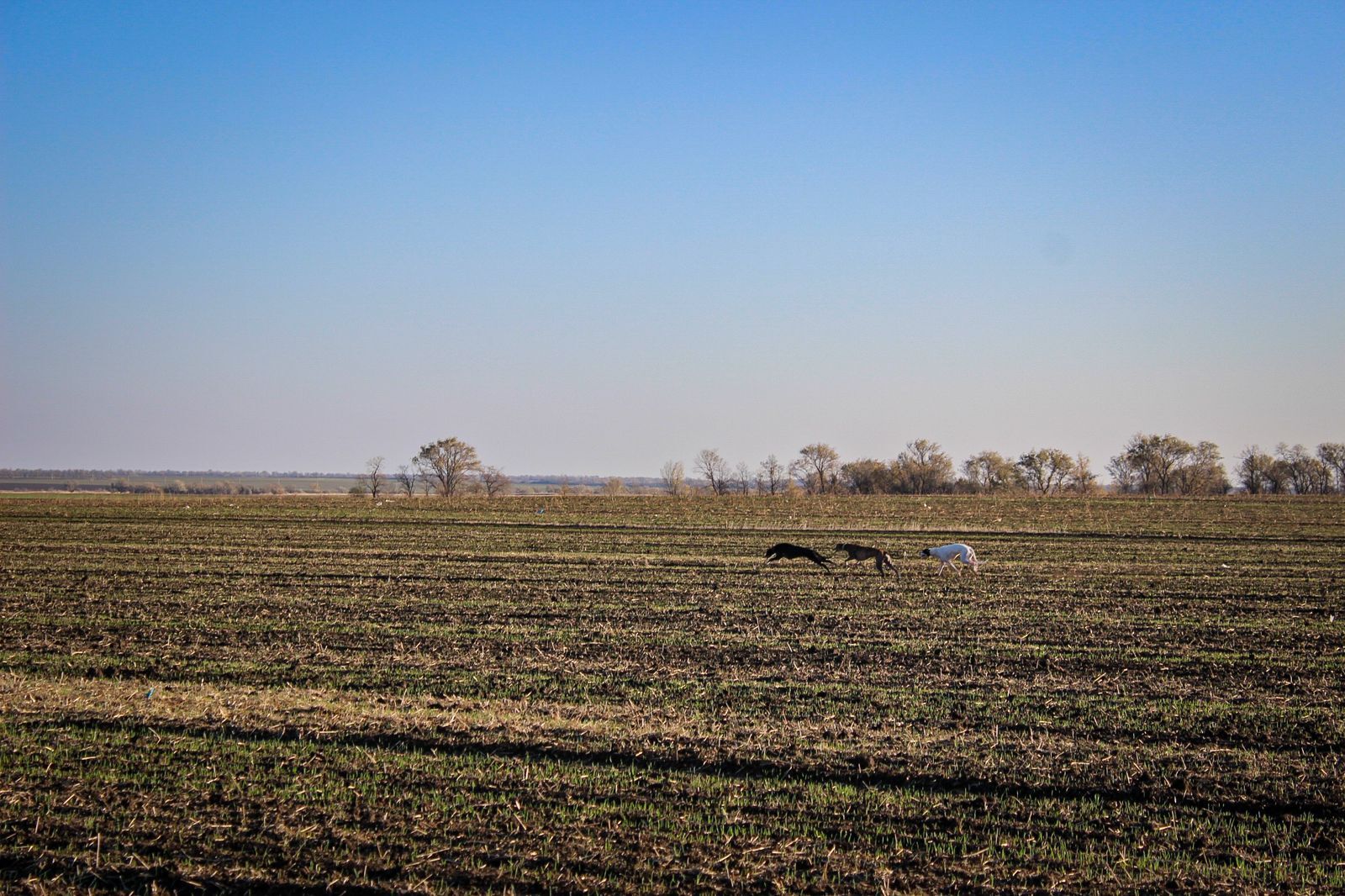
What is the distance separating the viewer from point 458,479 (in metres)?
102

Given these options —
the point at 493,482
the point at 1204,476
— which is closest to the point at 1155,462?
Answer: the point at 1204,476

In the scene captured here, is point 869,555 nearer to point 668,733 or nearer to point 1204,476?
point 668,733

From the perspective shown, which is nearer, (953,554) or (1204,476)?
(953,554)

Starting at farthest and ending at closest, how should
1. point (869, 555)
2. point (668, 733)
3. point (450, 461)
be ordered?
point (450, 461) < point (869, 555) < point (668, 733)

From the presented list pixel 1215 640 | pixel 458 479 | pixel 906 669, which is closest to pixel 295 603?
pixel 906 669

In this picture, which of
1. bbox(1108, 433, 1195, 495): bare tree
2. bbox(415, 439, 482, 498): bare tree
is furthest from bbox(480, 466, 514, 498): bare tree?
bbox(1108, 433, 1195, 495): bare tree

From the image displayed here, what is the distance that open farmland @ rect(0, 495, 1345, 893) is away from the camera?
607cm

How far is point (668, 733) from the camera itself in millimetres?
8758

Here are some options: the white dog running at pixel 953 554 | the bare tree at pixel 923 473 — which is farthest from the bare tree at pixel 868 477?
the white dog running at pixel 953 554

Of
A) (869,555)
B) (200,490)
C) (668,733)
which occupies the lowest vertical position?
(668,733)

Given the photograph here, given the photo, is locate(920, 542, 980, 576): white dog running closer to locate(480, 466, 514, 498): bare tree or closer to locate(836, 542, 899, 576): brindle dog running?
locate(836, 542, 899, 576): brindle dog running

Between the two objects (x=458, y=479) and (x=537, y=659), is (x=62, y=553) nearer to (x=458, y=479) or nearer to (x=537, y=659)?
(x=537, y=659)

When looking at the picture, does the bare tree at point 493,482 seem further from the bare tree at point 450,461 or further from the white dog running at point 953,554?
the white dog running at point 953,554

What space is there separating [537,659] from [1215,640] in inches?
394
